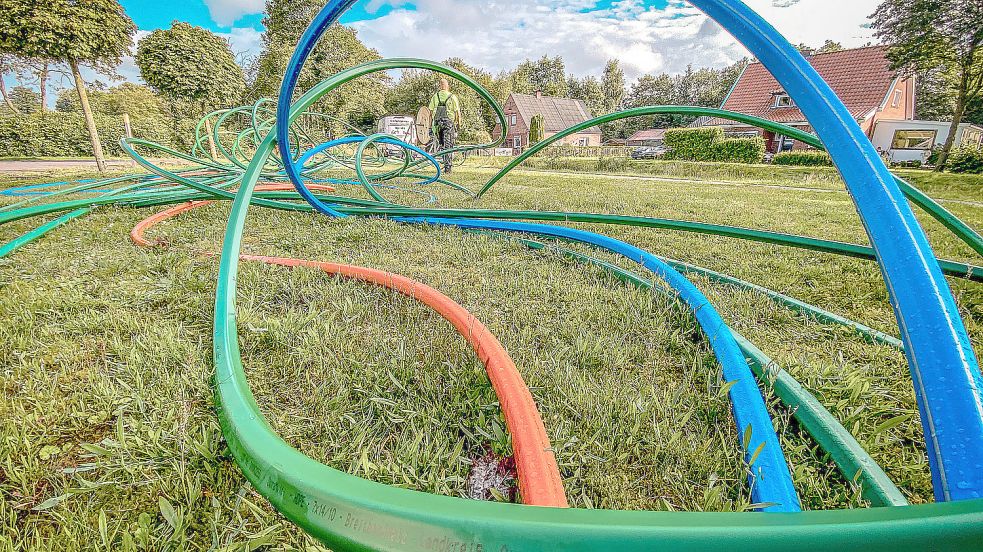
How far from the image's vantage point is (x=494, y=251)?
2.59m

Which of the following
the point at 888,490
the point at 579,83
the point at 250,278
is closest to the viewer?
the point at 888,490

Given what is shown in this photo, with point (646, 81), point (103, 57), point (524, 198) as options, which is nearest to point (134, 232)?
point (524, 198)

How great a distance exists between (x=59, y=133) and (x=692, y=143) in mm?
28743

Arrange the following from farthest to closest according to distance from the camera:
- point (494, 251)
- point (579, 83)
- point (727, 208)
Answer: point (579, 83) < point (727, 208) < point (494, 251)

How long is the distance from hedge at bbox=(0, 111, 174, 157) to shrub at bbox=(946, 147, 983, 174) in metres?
27.1

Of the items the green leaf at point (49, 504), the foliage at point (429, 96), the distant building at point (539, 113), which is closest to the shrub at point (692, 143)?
the foliage at point (429, 96)

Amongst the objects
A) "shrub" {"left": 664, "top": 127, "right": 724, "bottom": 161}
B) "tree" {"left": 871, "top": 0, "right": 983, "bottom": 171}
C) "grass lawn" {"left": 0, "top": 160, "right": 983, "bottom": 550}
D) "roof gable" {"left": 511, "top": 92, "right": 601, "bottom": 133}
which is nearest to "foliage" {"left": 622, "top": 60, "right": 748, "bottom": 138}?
"roof gable" {"left": 511, "top": 92, "right": 601, "bottom": 133}

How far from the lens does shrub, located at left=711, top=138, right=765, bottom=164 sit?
1685 cm

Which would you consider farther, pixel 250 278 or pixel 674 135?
pixel 674 135

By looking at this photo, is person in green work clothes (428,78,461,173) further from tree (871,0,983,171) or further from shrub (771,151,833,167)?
tree (871,0,983,171)

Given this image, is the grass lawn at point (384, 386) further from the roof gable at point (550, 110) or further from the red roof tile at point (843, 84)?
the roof gable at point (550, 110)

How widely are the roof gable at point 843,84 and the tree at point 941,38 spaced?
268 inches

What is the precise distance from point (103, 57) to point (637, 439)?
1131cm

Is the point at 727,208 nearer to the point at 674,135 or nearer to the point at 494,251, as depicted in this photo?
the point at 494,251
